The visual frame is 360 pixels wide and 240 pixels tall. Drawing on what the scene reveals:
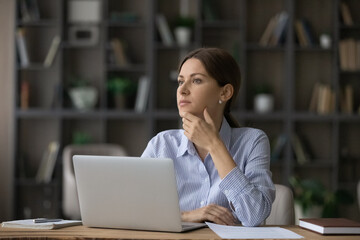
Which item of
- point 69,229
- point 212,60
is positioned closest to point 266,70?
point 212,60

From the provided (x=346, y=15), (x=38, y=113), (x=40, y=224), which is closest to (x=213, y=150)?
(x=40, y=224)

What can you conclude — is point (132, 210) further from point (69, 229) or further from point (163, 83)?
point (163, 83)

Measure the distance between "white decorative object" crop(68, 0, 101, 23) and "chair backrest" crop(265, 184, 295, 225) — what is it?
4.08 m

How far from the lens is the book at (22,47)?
586 cm

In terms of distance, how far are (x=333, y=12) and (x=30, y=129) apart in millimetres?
3012

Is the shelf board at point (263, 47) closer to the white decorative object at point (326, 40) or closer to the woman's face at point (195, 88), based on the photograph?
the white decorative object at point (326, 40)

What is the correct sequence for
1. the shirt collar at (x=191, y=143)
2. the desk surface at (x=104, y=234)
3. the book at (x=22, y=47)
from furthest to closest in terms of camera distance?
the book at (x=22, y=47), the shirt collar at (x=191, y=143), the desk surface at (x=104, y=234)

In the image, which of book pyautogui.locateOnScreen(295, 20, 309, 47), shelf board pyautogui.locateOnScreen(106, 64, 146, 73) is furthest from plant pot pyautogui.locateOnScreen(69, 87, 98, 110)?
book pyautogui.locateOnScreen(295, 20, 309, 47)

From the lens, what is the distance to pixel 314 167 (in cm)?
615

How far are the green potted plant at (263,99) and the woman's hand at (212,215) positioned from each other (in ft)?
12.6

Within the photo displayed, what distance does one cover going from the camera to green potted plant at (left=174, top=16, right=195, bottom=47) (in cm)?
591

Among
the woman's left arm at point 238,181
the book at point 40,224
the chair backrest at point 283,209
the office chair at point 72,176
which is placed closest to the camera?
the book at point 40,224

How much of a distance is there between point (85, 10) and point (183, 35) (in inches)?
37.3

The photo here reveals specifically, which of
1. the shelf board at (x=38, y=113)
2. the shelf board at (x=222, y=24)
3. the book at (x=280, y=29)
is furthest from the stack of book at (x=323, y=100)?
the shelf board at (x=38, y=113)
